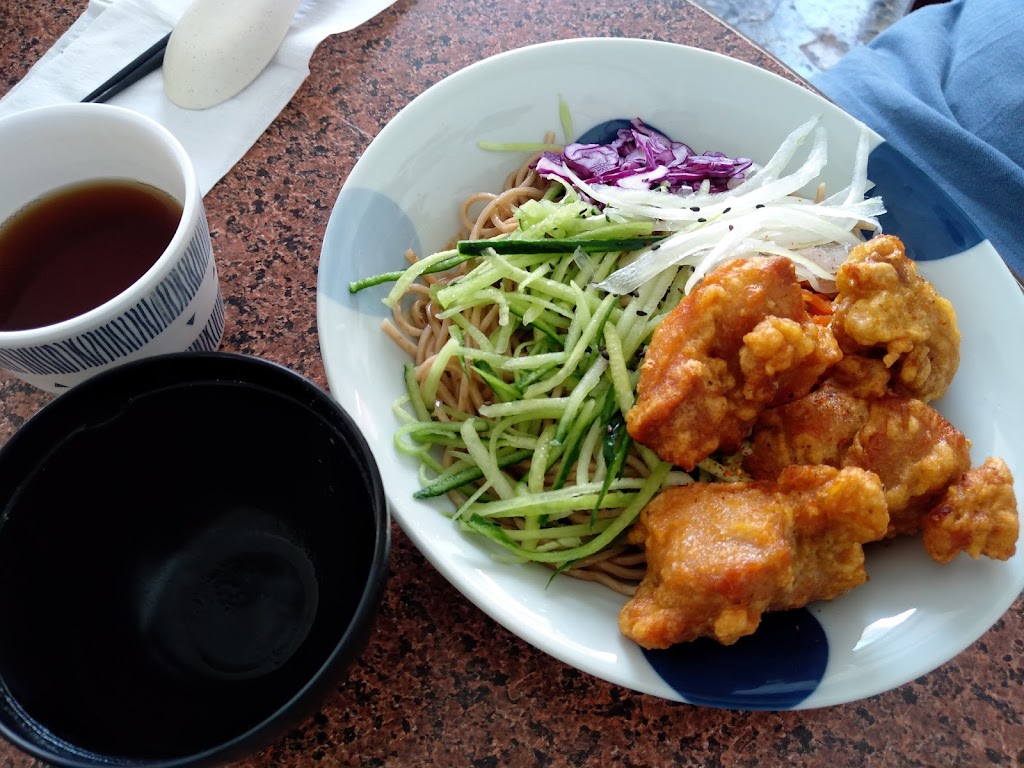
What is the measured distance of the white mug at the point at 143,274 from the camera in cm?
114

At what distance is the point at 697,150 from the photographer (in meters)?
1.78

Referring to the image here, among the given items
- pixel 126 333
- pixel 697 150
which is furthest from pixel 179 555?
pixel 697 150

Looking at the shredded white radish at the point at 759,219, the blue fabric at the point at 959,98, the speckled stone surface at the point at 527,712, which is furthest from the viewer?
the blue fabric at the point at 959,98

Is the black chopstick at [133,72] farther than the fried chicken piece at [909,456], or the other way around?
the black chopstick at [133,72]

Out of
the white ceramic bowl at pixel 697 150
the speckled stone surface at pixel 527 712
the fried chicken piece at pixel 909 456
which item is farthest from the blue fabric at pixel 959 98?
the speckled stone surface at pixel 527 712

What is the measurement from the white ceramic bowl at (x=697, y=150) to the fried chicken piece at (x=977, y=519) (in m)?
0.07

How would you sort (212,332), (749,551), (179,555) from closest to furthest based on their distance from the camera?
(749,551) < (179,555) < (212,332)

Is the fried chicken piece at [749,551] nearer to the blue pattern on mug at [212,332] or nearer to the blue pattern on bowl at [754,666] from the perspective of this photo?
the blue pattern on bowl at [754,666]

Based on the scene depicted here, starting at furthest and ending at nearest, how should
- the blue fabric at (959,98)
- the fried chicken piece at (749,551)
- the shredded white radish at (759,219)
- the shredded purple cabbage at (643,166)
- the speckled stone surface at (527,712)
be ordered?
1. the blue fabric at (959,98)
2. the shredded purple cabbage at (643,166)
3. the shredded white radish at (759,219)
4. the speckled stone surface at (527,712)
5. the fried chicken piece at (749,551)

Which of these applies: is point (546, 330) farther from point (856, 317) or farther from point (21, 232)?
point (21, 232)

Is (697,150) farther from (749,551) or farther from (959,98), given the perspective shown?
(959,98)

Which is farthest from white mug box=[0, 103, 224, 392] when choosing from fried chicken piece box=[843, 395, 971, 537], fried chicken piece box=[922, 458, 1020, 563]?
fried chicken piece box=[922, 458, 1020, 563]

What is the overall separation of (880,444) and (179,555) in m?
1.18

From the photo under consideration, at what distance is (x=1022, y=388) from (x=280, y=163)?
165 centimetres
